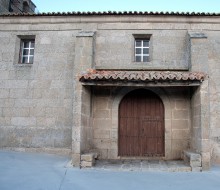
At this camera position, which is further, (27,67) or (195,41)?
(27,67)

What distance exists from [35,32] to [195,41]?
585 centimetres

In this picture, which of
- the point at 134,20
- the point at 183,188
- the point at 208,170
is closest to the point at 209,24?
the point at 134,20

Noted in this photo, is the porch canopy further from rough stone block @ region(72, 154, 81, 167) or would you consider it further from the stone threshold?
the stone threshold

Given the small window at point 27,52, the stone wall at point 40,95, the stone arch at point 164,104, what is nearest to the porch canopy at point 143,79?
the stone arch at point 164,104

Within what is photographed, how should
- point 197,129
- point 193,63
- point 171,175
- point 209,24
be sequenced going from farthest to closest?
point 209,24
point 193,63
point 197,129
point 171,175

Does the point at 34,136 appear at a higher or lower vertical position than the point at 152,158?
higher

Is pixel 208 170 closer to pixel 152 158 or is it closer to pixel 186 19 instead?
pixel 152 158

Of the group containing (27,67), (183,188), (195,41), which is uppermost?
(195,41)

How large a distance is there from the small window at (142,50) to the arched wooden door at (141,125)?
1.28 metres

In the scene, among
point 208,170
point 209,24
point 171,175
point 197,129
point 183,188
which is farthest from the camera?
point 209,24

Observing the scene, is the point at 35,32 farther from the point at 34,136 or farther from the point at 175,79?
the point at 175,79

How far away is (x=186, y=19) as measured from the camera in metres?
8.37

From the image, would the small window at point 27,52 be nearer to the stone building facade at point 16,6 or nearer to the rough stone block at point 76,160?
the stone building facade at point 16,6

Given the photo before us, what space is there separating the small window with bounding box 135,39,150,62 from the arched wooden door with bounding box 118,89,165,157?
1.28 m
